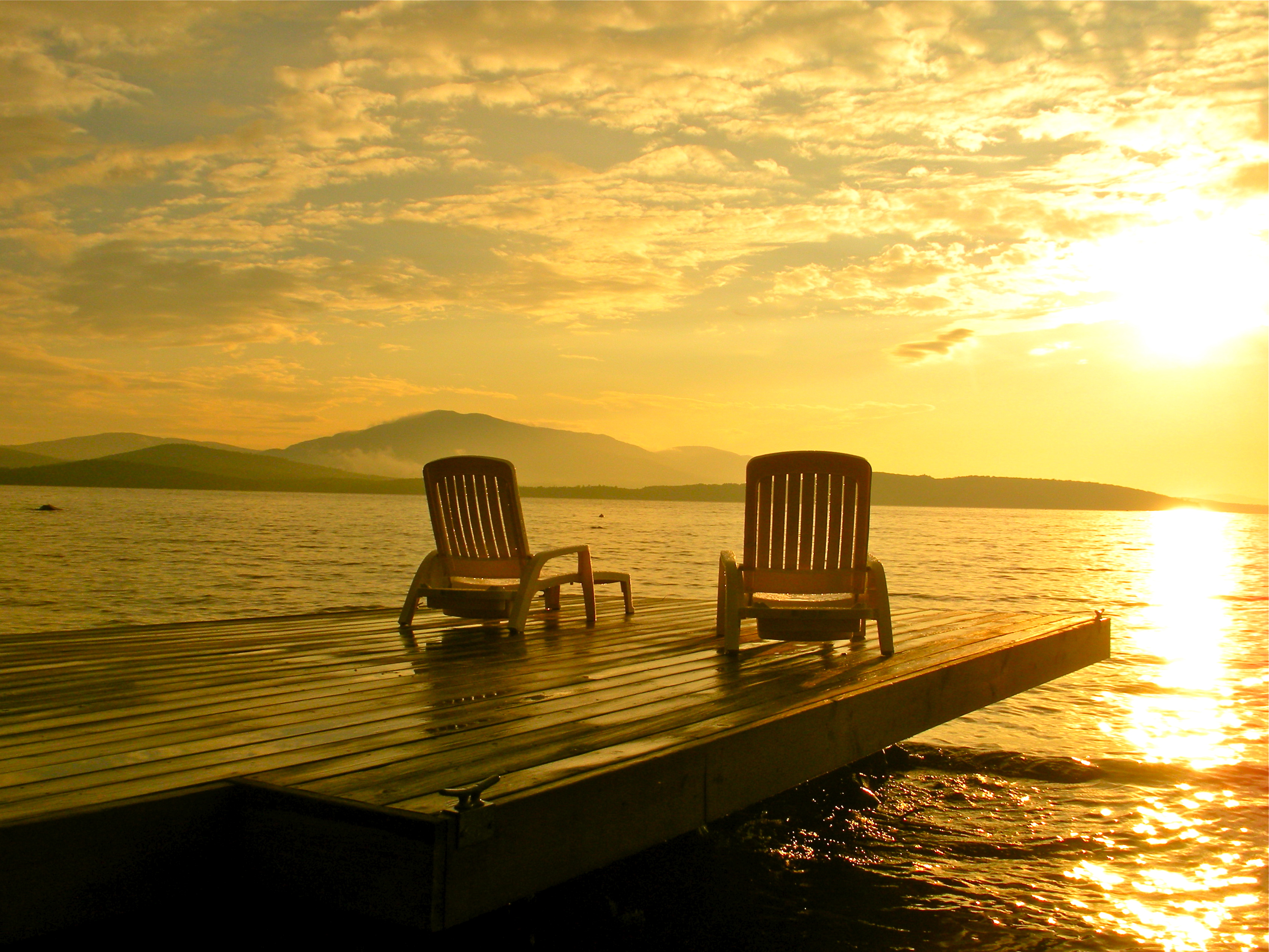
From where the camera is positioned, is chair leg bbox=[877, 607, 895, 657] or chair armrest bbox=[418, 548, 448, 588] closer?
chair leg bbox=[877, 607, 895, 657]

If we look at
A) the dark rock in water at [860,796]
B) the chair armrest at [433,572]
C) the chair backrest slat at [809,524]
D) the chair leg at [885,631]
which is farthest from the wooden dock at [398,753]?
the dark rock in water at [860,796]

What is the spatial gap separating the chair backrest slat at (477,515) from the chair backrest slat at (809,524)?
162cm

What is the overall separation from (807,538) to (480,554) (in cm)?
232

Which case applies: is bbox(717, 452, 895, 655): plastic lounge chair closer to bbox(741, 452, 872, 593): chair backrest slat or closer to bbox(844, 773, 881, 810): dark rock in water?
bbox(741, 452, 872, 593): chair backrest slat

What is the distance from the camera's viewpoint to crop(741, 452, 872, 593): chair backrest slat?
5.46 meters

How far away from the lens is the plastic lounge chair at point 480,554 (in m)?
6.11

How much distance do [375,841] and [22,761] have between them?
1.24m

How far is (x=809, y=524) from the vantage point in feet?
18.1

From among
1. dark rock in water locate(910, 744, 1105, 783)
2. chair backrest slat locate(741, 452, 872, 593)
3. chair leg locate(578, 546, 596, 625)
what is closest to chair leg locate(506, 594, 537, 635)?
chair leg locate(578, 546, 596, 625)

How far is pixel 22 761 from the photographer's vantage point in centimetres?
264

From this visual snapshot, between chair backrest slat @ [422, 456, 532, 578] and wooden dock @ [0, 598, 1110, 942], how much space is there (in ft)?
2.61

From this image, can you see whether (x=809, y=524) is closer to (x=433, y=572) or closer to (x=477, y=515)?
(x=477, y=515)

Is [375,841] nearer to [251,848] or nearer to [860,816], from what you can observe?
[251,848]

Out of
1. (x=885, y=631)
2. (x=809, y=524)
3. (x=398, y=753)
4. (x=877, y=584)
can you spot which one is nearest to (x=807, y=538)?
(x=809, y=524)
